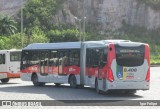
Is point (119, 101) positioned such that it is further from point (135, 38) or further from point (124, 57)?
point (135, 38)

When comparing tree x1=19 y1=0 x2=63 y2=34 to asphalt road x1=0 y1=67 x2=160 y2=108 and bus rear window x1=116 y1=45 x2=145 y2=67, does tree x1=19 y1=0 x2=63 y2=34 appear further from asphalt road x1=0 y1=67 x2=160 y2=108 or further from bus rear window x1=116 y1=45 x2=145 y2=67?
bus rear window x1=116 y1=45 x2=145 y2=67

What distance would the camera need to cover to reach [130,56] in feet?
84.3

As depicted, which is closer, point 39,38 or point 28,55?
point 28,55

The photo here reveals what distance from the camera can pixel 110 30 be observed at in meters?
115

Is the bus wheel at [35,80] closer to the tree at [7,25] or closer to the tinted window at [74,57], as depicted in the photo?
the tinted window at [74,57]

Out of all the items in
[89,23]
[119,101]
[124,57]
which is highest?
[89,23]

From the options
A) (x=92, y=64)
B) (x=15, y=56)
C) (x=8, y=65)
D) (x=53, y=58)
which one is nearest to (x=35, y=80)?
(x=53, y=58)

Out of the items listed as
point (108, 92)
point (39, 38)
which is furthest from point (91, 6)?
point (108, 92)

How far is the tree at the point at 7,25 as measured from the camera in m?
101

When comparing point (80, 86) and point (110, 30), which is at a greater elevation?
point (110, 30)

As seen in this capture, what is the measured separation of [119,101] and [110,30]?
9323cm

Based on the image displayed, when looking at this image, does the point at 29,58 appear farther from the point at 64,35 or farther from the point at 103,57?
the point at 64,35

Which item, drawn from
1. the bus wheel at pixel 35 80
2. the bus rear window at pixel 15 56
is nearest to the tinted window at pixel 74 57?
the bus wheel at pixel 35 80

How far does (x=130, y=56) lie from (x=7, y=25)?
Result: 77192 mm
